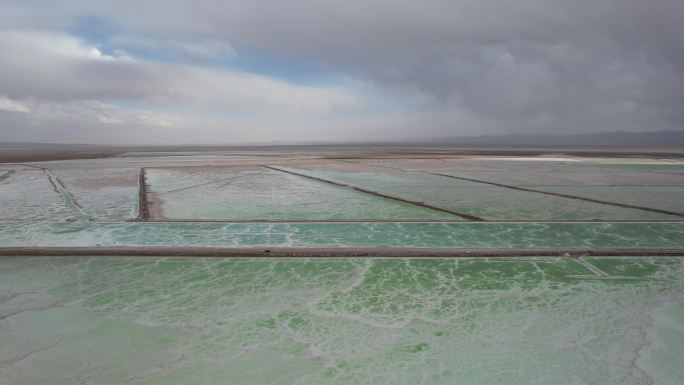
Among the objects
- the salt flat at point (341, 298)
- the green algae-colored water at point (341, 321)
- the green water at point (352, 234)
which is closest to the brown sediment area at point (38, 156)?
the salt flat at point (341, 298)

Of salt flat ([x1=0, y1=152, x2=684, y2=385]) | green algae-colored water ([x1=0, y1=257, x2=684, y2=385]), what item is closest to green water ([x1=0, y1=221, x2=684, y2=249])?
salt flat ([x1=0, y1=152, x2=684, y2=385])

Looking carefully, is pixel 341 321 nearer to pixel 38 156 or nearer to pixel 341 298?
pixel 341 298

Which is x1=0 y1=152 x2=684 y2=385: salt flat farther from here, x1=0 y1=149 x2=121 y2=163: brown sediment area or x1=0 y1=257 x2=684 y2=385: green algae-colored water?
x1=0 y1=149 x2=121 y2=163: brown sediment area

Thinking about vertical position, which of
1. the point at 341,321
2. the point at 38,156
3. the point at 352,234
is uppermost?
the point at 38,156

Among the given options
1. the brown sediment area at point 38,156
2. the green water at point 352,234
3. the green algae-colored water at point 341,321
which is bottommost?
the green algae-colored water at point 341,321

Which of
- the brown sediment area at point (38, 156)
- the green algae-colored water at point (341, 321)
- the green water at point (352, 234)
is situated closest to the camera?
the green algae-colored water at point (341, 321)

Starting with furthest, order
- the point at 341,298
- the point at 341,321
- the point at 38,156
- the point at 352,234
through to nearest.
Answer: the point at 38,156, the point at 352,234, the point at 341,298, the point at 341,321

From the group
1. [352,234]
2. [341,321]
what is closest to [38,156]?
[352,234]

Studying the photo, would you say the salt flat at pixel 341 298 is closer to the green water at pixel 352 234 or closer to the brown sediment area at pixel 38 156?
the green water at pixel 352 234
